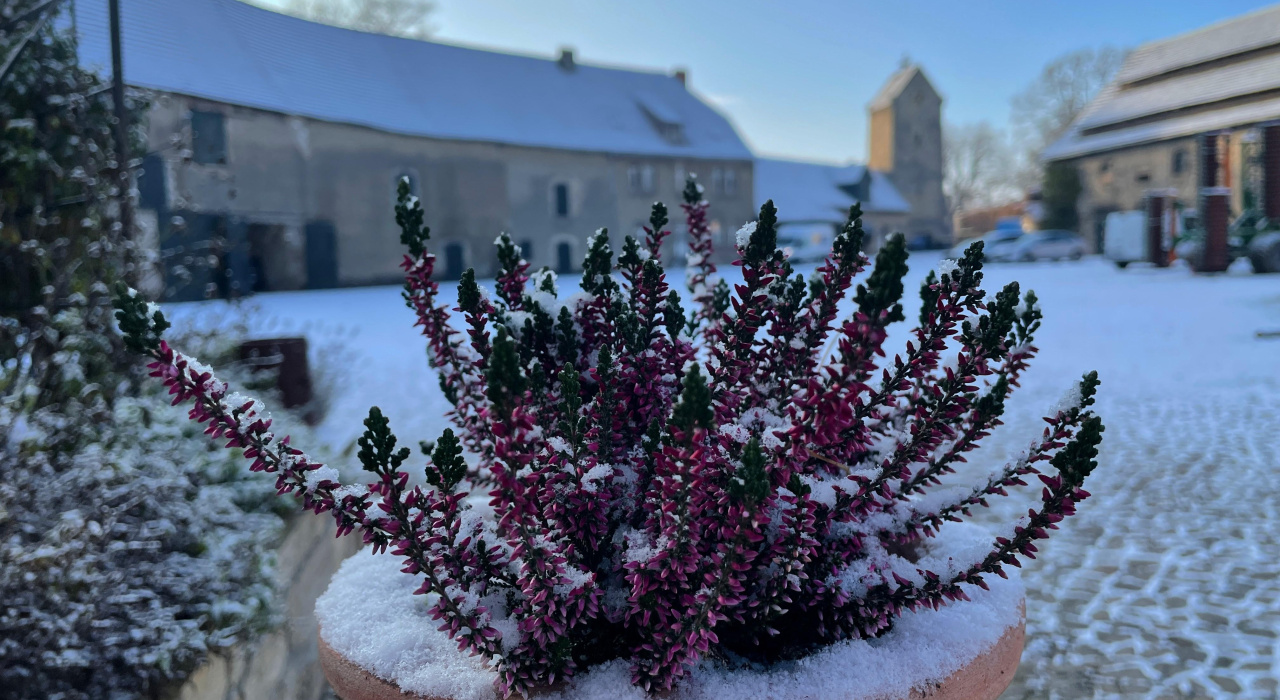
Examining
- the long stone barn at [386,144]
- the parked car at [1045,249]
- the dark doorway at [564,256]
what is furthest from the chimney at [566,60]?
the parked car at [1045,249]

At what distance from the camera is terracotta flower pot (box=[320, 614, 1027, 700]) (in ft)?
3.14

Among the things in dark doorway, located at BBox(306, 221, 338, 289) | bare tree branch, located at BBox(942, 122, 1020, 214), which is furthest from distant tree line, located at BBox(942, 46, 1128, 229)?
dark doorway, located at BBox(306, 221, 338, 289)

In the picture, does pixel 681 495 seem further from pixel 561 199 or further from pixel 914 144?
pixel 914 144

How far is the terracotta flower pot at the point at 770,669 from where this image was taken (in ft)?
3.10

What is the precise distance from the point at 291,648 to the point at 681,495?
102 inches

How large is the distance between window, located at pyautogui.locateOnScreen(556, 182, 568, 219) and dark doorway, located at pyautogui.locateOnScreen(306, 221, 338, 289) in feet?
25.1

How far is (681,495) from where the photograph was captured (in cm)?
82

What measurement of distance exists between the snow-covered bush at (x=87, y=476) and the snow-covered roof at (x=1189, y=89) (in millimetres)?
27562

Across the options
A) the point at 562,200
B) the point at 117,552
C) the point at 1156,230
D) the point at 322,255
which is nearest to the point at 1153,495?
the point at 117,552

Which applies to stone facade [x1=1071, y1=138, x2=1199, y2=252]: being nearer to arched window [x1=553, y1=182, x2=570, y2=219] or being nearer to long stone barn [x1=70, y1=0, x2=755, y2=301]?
long stone barn [x1=70, y1=0, x2=755, y2=301]

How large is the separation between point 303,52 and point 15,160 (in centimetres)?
1967

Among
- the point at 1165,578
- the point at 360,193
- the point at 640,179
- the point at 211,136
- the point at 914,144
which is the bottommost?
the point at 1165,578

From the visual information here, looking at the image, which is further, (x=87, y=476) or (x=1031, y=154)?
(x=1031, y=154)

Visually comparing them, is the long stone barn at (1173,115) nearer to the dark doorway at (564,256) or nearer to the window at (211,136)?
the dark doorway at (564,256)
